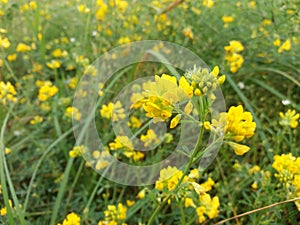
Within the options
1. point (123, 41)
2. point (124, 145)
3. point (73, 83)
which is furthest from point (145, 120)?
point (123, 41)

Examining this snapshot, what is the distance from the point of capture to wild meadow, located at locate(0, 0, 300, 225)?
4.51 feet

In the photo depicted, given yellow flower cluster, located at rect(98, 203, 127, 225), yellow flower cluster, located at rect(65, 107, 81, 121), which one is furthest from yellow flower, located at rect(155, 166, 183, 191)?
yellow flower cluster, located at rect(65, 107, 81, 121)

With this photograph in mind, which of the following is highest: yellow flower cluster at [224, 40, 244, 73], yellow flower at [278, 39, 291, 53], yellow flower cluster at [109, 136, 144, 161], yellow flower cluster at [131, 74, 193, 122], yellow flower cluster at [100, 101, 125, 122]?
yellow flower at [278, 39, 291, 53]

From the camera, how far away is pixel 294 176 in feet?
4.01

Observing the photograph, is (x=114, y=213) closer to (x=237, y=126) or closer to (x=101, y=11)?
(x=237, y=126)

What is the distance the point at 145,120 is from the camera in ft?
6.04

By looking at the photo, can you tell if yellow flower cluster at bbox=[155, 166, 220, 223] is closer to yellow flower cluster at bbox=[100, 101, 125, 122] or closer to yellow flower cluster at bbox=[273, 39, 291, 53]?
yellow flower cluster at bbox=[100, 101, 125, 122]

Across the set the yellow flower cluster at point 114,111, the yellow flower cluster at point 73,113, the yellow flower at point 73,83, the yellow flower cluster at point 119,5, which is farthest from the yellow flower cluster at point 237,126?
the yellow flower cluster at point 119,5

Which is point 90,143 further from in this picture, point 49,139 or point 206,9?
point 206,9

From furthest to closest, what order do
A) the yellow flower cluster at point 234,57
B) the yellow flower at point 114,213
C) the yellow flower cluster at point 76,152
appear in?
the yellow flower cluster at point 234,57
the yellow flower cluster at point 76,152
the yellow flower at point 114,213

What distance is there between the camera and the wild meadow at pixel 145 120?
138cm

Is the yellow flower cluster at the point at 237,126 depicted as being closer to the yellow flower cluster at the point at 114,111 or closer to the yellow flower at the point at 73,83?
the yellow flower cluster at the point at 114,111

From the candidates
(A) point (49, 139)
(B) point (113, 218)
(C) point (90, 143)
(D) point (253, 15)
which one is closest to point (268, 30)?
(D) point (253, 15)

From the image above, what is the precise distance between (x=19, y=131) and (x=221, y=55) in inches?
44.0
